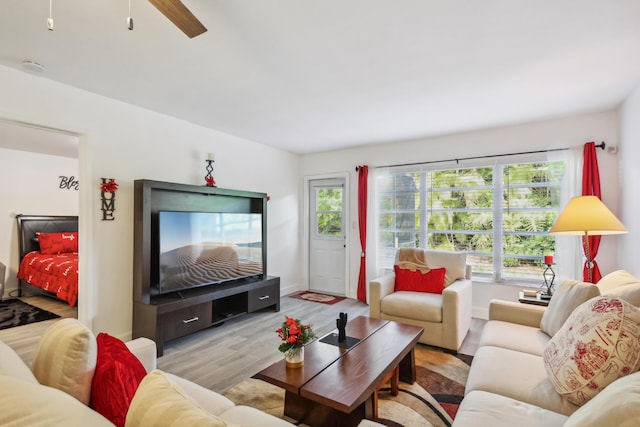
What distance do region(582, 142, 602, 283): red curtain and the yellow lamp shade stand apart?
1100mm

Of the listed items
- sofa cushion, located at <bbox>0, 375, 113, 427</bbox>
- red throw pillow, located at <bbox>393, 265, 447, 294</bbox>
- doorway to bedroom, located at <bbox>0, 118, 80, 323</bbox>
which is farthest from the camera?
doorway to bedroom, located at <bbox>0, 118, 80, 323</bbox>

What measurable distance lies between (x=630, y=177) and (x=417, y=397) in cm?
288

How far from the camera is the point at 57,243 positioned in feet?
17.6

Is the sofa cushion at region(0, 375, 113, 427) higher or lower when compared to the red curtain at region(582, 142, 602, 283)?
lower

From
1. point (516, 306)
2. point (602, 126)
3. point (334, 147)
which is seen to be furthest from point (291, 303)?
point (602, 126)

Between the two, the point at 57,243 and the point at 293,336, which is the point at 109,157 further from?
the point at 57,243

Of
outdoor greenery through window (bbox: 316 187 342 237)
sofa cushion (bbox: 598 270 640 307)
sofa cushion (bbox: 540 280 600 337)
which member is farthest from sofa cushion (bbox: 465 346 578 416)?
outdoor greenery through window (bbox: 316 187 342 237)

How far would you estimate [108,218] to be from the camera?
3.11 meters

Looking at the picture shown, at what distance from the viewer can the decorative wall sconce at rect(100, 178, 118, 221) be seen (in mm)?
3039

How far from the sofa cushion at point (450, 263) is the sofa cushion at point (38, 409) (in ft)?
11.4

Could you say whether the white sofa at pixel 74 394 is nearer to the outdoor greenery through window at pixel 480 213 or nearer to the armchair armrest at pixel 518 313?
the armchair armrest at pixel 518 313

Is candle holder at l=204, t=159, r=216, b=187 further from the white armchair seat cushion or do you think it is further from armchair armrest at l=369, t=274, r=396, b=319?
the white armchair seat cushion

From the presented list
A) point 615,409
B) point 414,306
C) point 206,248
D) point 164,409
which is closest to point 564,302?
point 414,306

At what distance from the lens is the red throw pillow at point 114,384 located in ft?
3.18
